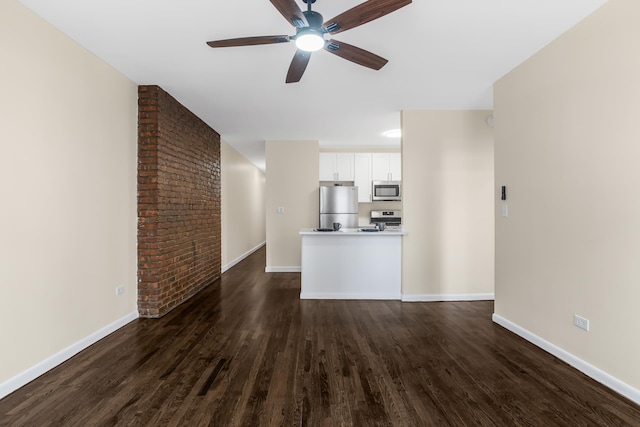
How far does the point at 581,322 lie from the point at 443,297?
1.86 meters

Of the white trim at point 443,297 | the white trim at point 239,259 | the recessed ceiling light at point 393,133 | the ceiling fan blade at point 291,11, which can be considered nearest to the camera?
the ceiling fan blade at point 291,11

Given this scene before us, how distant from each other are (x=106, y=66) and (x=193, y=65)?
0.80m

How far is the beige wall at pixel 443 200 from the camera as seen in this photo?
4027mm

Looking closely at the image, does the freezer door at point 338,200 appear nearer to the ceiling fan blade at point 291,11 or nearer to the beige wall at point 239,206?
the beige wall at point 239,206

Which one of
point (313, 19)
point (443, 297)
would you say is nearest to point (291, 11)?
point (313, 19)

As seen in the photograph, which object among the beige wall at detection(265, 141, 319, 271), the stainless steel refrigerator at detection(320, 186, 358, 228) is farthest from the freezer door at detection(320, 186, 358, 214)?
the beige wall at detection(265, 141, 319, 271)

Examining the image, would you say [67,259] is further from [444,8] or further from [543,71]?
[543,71]

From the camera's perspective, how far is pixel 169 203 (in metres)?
3.57

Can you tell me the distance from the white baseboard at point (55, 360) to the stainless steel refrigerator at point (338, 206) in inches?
142

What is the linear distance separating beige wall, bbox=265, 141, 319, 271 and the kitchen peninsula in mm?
1831

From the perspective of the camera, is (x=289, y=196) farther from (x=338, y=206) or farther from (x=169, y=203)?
(x=169, y=203)

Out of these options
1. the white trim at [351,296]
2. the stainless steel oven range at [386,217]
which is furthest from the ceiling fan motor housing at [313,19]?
the stainless steel oven range at [386,217]

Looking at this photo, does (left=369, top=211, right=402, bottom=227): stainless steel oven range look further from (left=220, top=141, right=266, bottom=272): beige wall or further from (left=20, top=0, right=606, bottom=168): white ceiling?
(left=220, top=141, right=266, bottom=272): beige wall

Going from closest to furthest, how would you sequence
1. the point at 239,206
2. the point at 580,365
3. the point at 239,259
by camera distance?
the point at 580,365
the point at 239,259
the point at 239,206
